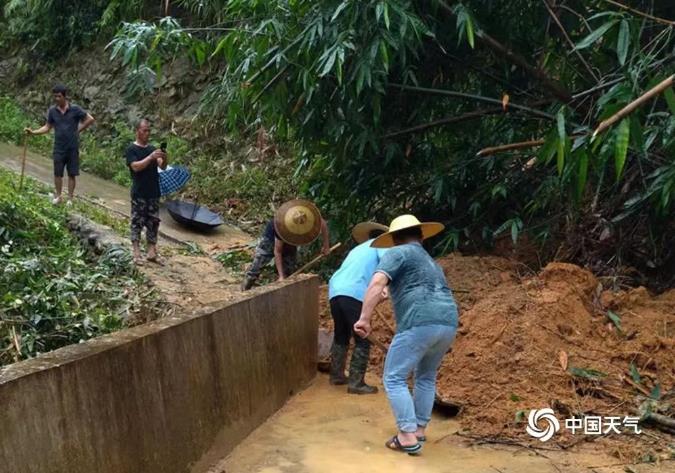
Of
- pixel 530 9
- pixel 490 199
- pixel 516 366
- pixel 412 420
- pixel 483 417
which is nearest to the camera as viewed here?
pixel 412 420

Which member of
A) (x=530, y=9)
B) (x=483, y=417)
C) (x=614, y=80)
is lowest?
(x=483, y=417)

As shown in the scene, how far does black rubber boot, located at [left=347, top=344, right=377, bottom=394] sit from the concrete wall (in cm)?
58

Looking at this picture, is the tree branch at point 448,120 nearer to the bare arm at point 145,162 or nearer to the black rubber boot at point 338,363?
the bare arm at point 145,162

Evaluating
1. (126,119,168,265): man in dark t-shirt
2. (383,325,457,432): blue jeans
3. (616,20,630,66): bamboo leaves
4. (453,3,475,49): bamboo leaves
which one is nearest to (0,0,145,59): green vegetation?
(126,119,168,265): man in dark t-shirt

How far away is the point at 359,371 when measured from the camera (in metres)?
6.00

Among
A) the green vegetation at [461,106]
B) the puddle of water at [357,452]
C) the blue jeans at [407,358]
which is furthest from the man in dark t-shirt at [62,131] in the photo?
the blue jeans at [407,358]

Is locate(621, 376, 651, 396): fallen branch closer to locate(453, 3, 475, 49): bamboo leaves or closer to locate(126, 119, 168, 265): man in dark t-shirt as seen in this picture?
locate(453, 3, 475, 49): bamboo leaves

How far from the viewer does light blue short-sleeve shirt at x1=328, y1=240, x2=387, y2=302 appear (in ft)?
19.7

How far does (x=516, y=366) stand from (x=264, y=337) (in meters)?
1.92

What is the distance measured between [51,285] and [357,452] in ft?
9.83

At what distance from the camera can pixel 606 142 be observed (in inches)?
217

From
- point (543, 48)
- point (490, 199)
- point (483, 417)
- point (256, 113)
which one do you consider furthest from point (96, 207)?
point (483, 417)

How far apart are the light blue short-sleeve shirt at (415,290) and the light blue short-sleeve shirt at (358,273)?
4.24ft

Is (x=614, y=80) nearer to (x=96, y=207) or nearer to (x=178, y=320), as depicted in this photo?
(x=178, y=320)
